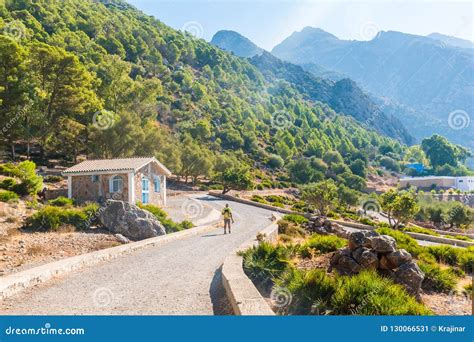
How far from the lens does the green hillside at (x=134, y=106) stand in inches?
1640

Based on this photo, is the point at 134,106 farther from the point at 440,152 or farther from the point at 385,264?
the point at 440,152

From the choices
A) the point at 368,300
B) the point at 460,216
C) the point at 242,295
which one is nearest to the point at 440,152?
the point at 460,216

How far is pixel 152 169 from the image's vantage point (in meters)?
34.9

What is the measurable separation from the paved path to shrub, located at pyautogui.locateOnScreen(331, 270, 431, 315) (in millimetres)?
2311

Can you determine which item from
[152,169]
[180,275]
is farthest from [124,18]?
[180,275]

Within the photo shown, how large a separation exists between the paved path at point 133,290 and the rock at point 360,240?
4.03 meters

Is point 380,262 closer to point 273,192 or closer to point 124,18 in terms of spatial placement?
point 273,192

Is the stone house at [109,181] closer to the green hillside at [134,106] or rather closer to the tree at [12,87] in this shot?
the green hillside at [134,106]

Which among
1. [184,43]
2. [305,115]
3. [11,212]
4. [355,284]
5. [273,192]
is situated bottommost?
[273,192]

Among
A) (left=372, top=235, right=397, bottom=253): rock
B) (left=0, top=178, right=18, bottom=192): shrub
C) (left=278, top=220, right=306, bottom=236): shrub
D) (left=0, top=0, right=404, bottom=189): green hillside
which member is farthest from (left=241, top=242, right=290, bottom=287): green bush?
(left=0, top=0, right=404, bottom=189): green hillside

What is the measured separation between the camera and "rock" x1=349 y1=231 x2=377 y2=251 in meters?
10.4

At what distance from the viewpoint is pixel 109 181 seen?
1193 inches

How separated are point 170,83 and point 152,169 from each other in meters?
100

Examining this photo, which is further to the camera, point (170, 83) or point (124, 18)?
point (124, 18)
